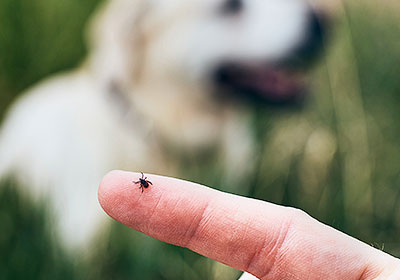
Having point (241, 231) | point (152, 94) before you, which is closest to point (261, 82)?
point (152, 94)

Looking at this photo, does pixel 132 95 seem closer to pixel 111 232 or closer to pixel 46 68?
pixel 46 68

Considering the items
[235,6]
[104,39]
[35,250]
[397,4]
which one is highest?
[397,4]

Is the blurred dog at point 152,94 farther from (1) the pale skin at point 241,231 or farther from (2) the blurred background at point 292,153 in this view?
(1) the pale skin at point 241,231

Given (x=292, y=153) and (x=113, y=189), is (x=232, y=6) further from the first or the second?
(x=113, y=189)

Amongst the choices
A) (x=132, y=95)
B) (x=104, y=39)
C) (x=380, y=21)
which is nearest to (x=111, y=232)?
(x=132, y=95)

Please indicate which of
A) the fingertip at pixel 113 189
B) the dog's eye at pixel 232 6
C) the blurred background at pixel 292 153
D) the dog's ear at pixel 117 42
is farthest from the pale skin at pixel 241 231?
the dog's eye at pixel 232 6

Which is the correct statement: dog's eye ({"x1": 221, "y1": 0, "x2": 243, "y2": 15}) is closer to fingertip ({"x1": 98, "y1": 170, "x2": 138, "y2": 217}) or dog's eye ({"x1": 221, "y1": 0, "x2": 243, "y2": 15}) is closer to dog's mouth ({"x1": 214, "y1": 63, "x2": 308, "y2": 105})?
dog's mouth ({"x1": 214, "y1": 63, "x2": 308, "y2": 105})
